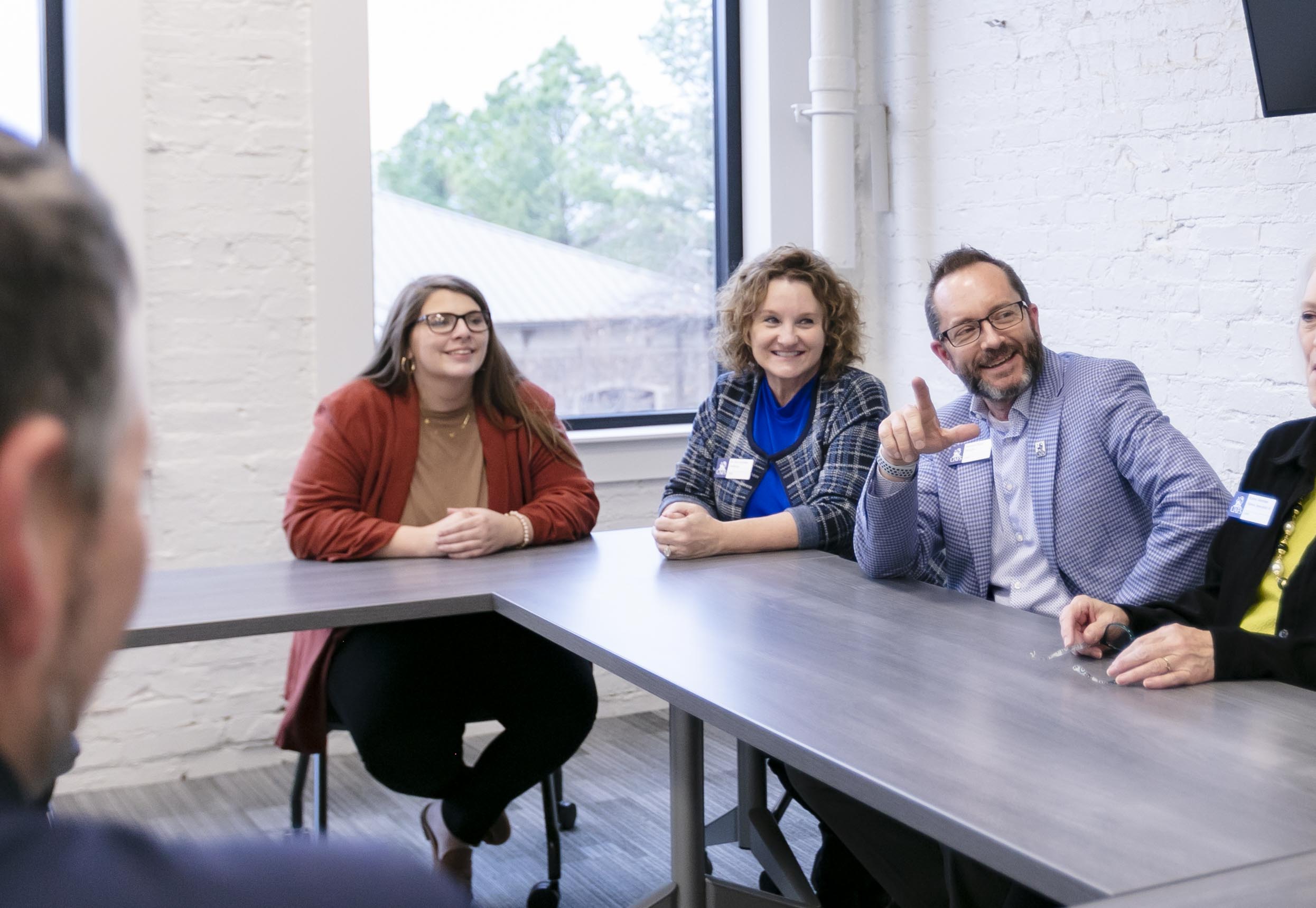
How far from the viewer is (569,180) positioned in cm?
433

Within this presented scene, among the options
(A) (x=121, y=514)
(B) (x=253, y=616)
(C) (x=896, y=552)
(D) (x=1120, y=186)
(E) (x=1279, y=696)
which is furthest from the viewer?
(D) (x=1120, y=186)

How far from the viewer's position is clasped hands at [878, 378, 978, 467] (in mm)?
2178

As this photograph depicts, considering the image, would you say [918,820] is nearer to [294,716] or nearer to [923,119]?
[294,716]

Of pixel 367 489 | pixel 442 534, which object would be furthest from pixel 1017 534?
pixel 367 489

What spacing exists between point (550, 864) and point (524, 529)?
2.36ft

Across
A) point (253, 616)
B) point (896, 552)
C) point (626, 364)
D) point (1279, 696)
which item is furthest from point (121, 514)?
point (626, 364)

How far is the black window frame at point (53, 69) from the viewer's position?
3.47 meters

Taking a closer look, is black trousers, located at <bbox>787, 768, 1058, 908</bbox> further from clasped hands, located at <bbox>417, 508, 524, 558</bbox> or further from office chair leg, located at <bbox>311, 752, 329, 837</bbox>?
office chair leg, located at <bbox>311, 752, 329, 837</bbox>

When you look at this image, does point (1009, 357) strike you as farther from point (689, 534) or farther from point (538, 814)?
point (538, 814)

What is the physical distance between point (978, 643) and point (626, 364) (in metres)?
2.67

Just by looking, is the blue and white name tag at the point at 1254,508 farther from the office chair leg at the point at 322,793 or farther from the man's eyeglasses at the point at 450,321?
the office chair leg at the point at 322,793

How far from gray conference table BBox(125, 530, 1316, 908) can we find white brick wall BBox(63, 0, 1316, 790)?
3.73 feet

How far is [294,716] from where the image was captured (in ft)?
8.45

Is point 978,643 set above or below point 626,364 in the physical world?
below
